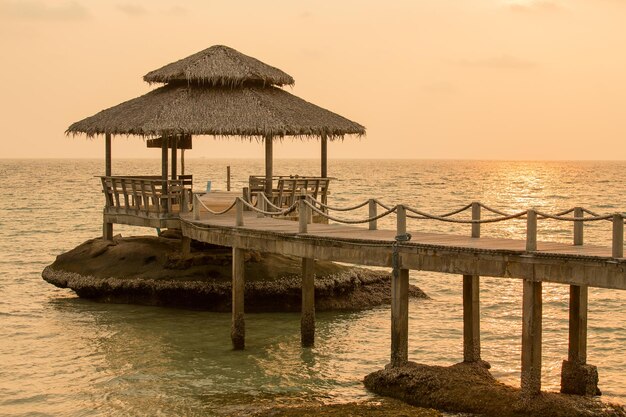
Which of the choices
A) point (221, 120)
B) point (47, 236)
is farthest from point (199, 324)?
point (47, 236)

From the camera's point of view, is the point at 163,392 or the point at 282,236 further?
the point at 282,236

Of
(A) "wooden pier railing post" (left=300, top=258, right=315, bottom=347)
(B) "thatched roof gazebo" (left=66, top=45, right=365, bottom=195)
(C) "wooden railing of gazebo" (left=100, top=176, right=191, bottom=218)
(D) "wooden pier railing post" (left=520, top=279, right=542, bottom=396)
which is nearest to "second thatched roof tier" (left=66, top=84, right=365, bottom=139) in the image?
(B) "thatched roof gazebo" (left=66, top=45, right=365, bottom=195)

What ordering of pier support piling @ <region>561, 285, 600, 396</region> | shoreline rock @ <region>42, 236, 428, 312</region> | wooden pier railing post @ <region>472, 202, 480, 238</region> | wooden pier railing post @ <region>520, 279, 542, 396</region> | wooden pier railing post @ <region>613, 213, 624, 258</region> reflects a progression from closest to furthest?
wooden pier railing post @ <region>613, 213, 624, 258</region> → wooden pier railing post @ <region>520, 279, 542, 396</region> → pier support piling @ <region>561, 285, 600, 396</region> → wooden pier railing post @ <region>472, 202, 480, 238</region> → shoreline rock @ <region>42, 236, 428, 312</region>

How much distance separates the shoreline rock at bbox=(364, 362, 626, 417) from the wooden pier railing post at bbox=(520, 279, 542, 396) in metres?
0.21

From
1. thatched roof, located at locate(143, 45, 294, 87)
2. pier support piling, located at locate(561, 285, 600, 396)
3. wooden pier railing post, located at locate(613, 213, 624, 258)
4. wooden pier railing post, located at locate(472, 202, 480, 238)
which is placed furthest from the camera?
thatched roof, located at locate(143, 45, 294, 87)

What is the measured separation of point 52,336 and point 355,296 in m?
7.69

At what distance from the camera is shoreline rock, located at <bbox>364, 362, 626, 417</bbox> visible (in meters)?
16.0

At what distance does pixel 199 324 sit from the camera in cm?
2542

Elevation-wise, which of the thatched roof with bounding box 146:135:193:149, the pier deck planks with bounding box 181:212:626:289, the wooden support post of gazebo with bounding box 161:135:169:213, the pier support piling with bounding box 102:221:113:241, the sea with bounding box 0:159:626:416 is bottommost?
the sea with bounding box 0:159:626:416

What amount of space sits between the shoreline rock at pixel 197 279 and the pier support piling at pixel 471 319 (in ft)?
25.9

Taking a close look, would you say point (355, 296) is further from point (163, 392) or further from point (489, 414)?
point (489, 414)

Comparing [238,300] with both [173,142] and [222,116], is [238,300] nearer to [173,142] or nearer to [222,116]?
[222,116]

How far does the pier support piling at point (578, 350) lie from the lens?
58.2 feet

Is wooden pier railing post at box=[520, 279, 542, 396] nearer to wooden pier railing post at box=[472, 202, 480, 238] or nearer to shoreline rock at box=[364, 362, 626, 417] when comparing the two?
shoreline rock at box=[364, 362, 626, 417]
